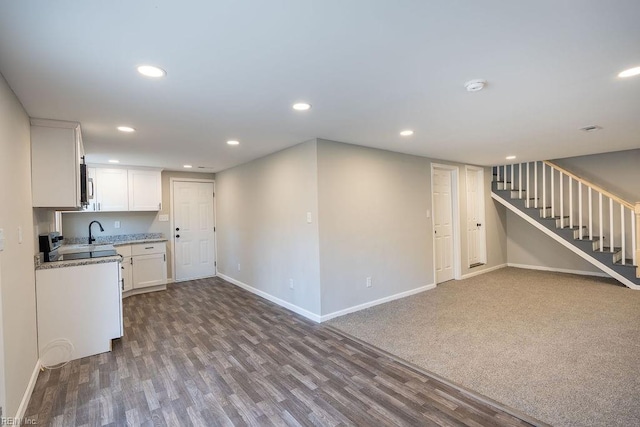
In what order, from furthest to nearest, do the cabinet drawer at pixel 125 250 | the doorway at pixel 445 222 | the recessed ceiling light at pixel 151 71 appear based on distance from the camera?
the doorway at pixel 445 222 < the cabinet drawer at pixel 125 250 < the recessed ceiling light at pixel 151 71

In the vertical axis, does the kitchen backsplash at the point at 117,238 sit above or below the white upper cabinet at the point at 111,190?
below

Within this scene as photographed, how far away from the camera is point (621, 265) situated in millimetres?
4934

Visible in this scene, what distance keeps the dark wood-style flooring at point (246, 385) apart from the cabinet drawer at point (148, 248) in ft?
6.36

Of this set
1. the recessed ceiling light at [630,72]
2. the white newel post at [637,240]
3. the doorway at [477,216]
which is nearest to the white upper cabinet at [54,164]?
the recessed ceiling light at [630,72]

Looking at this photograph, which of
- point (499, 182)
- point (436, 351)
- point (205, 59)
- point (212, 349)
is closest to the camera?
point (205, 59)

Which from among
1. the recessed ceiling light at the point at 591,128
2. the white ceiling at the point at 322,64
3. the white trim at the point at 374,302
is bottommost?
the white trim at the point at 374,302

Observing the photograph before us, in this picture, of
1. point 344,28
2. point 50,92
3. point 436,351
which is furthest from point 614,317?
point 50,92

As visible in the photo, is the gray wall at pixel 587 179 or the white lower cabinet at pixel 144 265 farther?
the gray wall at pixel 587 179

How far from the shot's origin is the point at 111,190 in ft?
17.3

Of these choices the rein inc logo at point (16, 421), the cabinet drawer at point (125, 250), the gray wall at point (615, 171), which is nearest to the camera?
the rein inc logo at point (16, 421)

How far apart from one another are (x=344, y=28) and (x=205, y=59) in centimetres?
85

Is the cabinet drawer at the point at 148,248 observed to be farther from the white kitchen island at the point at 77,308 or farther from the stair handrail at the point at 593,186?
the stair handrail at the point at 593,186

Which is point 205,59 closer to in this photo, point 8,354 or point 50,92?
point 50,92

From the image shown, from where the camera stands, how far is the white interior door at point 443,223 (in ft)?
18.0
